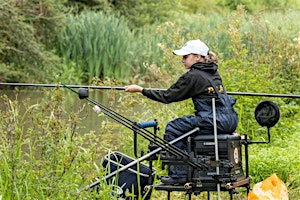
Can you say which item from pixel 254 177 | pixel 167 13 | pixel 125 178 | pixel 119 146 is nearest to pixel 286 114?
pixel 119 146

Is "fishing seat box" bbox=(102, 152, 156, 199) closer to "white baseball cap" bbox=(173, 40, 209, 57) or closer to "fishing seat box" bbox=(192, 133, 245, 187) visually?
"fishing seat box" bbox=(192, 133, 245, 187)

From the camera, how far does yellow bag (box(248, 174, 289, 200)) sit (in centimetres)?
514

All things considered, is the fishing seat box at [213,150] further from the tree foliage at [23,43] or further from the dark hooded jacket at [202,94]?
the tree foliage at [23,43]

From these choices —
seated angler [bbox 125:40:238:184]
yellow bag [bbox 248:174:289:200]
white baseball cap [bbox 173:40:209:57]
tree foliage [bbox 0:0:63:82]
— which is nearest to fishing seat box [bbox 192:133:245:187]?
seated angler [bbox 125:40:238:184]

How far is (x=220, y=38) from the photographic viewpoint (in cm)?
1602

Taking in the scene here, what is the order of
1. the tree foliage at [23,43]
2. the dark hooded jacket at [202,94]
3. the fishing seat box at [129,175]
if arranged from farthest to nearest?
the tree foliage at [23,43]
the fishing seat box at [129,175]
the dark hooded jacket at [202,94]

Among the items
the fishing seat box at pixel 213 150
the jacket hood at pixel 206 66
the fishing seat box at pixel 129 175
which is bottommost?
the fishing seat box at pixel 129 175

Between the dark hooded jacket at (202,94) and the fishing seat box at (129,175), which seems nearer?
the dark hooded jacket at (202,94)

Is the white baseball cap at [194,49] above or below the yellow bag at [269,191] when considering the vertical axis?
above

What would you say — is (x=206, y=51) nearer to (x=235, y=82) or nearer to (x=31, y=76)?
(x=235, y=82)

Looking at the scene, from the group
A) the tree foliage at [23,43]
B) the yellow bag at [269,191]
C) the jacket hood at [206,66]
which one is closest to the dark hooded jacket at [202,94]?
the jacket hood at [206,66]

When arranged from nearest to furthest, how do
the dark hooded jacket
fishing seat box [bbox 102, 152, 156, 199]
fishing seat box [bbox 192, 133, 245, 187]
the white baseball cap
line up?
fishing seat box [bbox 192, 133, 245, 187] → the dark hooded jacket → the white baseball cap → fishing seat box [bbox 102, 152, 156, 199]

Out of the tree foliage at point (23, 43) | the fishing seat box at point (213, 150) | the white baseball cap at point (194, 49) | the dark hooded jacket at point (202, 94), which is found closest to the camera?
the fishing seat box at point (213, 150)

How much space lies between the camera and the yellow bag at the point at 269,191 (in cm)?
514
